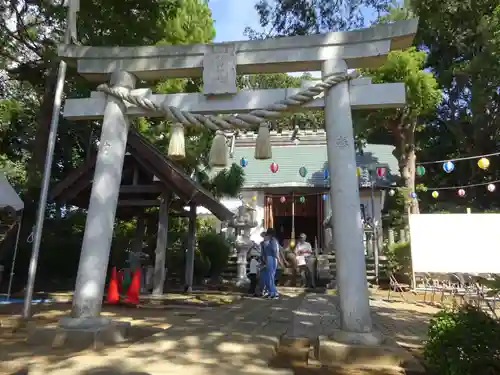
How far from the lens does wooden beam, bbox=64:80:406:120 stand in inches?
198

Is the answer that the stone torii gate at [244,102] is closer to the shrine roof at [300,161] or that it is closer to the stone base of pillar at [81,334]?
the stone base of pillar at [81,334]

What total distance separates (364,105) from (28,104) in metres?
13.6

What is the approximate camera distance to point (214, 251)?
573 inches

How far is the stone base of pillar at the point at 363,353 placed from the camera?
4.14 metres

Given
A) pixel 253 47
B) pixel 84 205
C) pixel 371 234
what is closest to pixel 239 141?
pixel 371 234

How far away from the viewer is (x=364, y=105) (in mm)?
5074

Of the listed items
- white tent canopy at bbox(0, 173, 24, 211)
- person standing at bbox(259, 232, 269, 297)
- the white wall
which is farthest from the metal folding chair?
white tent canopy at bbox(0, 173, 24, 211)

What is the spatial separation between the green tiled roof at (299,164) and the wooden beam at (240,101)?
42.6 feet

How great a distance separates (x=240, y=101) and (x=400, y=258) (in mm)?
10867

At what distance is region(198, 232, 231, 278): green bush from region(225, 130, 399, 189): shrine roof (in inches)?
179

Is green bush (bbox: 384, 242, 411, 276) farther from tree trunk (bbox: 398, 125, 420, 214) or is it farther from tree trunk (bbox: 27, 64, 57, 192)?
tree trunk (bbox: 27, 64, 57, 192)

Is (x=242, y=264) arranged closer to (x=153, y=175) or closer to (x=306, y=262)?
(x=306, y=262)

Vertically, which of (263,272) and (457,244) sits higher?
(457,244)

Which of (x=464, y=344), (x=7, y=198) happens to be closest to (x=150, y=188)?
(x=7, y=198)
